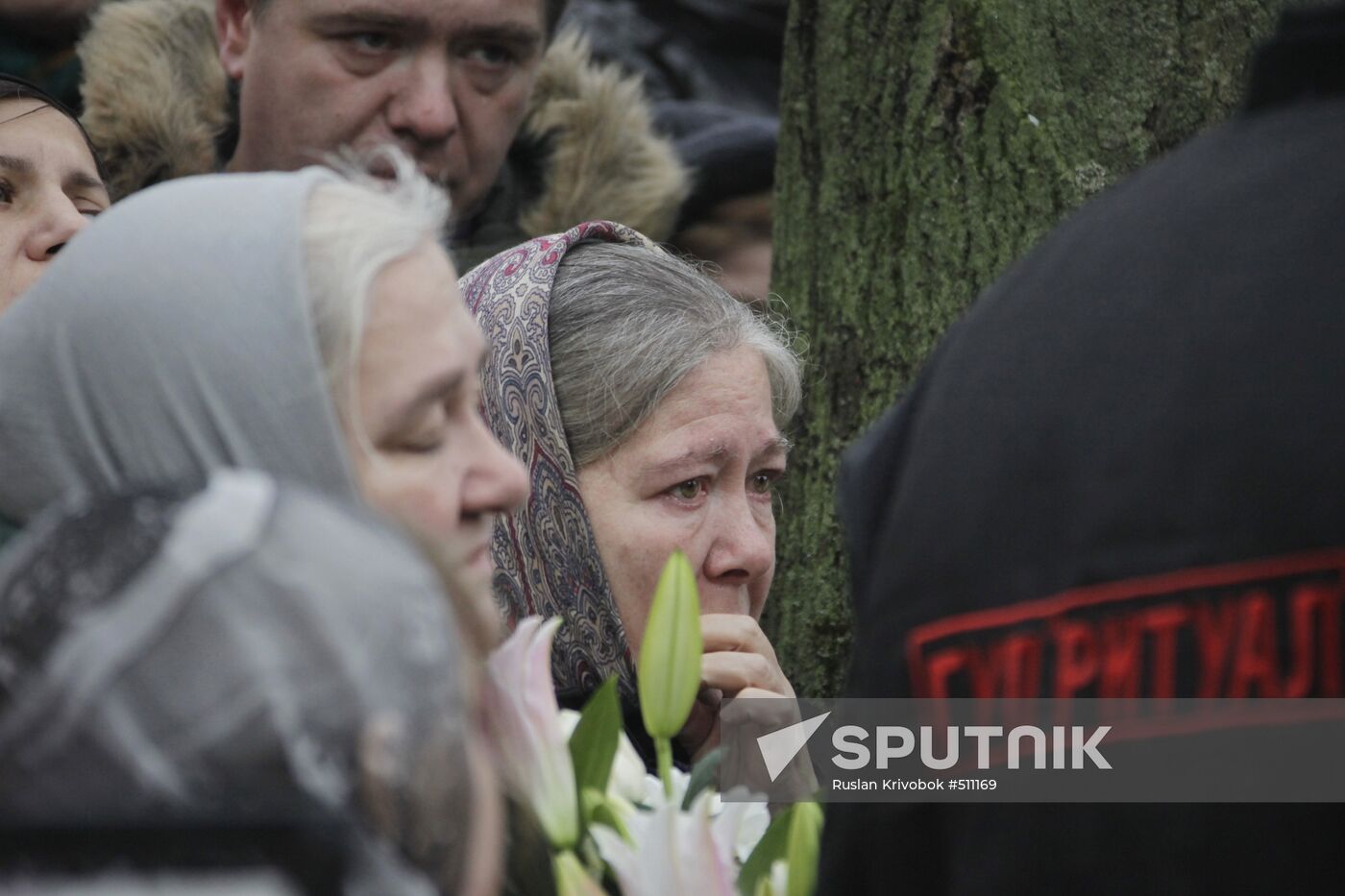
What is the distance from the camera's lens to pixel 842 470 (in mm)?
1500

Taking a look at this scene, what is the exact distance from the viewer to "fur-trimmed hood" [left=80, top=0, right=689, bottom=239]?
12.3 feet

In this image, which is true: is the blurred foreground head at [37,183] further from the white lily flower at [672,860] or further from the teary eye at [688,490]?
the white lily flower at [672,860]

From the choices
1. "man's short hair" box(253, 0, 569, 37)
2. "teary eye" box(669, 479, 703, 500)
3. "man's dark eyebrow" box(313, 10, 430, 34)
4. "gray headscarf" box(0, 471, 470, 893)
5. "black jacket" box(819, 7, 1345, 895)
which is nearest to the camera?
"gray headscarf" box(0, 471, 470, 893)

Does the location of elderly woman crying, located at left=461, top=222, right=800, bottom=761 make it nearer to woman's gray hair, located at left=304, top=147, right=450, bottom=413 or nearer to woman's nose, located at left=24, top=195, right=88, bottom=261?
woman's nose, located at left=24, top=195, right=88, bottom=261

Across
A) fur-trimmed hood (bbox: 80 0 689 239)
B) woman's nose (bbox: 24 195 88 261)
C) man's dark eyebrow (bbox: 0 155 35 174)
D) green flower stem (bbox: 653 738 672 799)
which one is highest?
man's dark eyebrow (bbox: 0 155 35 174)

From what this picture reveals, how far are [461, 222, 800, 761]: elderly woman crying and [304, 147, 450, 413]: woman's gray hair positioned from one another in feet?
3.31

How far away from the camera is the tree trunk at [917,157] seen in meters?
2.93

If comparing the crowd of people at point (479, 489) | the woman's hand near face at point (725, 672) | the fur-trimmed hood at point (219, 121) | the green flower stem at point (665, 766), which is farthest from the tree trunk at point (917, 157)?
the green flower stem at point (665, 766)

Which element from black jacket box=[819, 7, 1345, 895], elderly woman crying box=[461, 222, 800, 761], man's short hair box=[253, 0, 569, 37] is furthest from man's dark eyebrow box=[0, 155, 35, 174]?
black jacket box=[819, 7, 1345, 895]

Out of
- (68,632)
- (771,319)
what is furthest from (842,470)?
(771,319)

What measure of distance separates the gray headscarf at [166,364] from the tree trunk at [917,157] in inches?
67.4

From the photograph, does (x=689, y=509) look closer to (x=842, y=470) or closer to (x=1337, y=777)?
(x=842, y=470)

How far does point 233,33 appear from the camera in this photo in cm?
380

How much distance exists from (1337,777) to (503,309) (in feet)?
5.94
